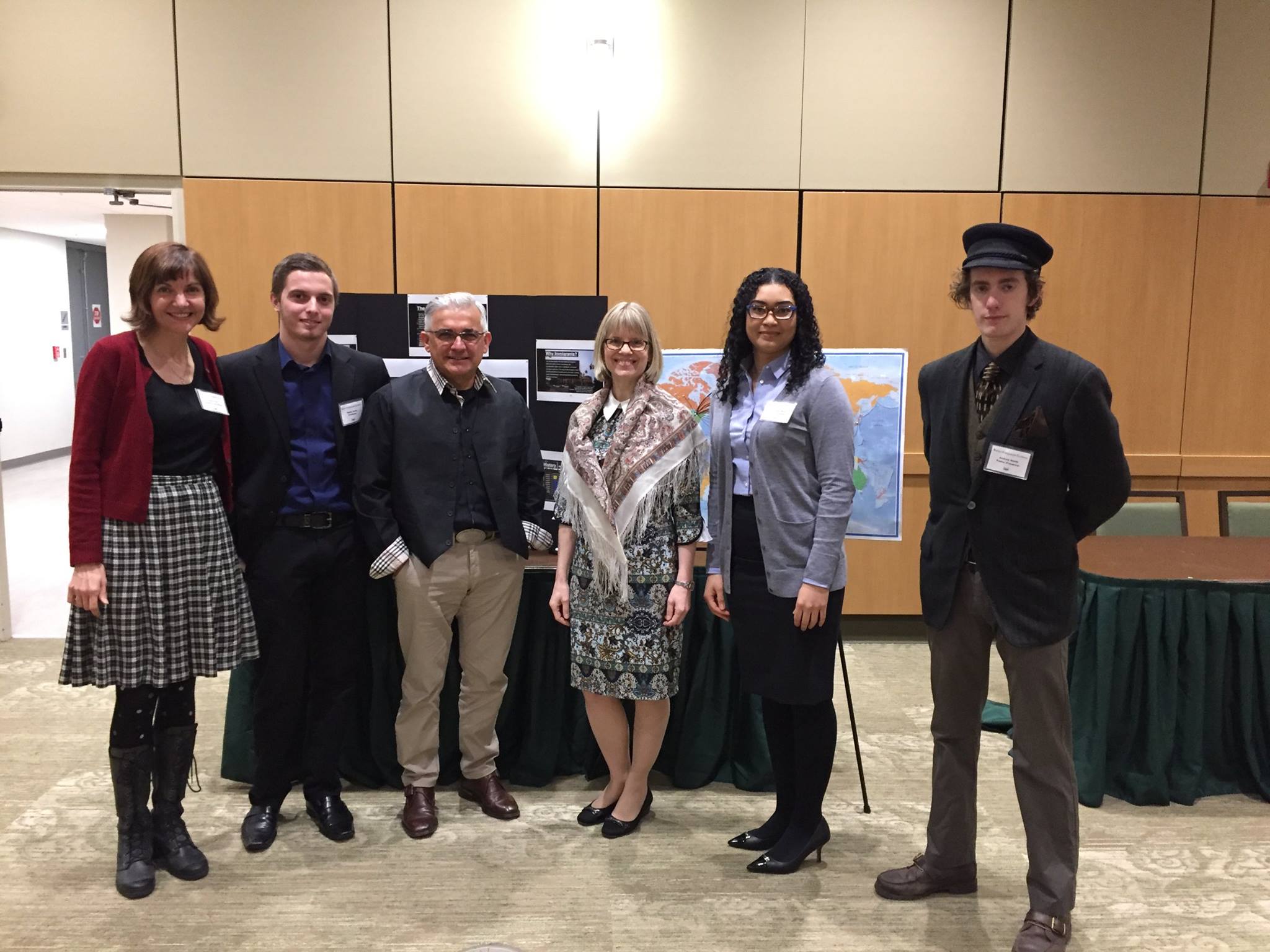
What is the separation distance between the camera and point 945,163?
14.1 feet

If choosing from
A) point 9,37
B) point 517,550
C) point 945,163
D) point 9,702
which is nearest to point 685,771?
point 517,550

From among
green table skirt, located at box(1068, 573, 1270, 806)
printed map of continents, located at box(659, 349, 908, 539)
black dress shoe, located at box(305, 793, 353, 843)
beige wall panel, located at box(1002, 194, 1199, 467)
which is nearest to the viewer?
black dress shoe, located at box(305, 793, 353, 843)

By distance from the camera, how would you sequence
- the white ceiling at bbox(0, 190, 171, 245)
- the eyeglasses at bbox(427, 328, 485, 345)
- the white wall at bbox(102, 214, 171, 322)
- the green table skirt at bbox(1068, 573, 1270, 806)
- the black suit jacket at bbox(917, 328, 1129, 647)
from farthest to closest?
the white wall at bbox(102, 214, 171, 322)
the white ceiling at bbox(0, 190, 171, 245)
the green table skirt at bbox(1068, 573, 1270, 806)
the eyeglasses at bbox(427, 328, 485, 345)
the black suit jacket at bbox(917, 328, 1129, 647)

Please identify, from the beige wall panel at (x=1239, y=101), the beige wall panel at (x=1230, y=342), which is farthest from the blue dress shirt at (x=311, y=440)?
the beige wall panel at (x=1239, y=101)

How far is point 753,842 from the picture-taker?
97.7 inches

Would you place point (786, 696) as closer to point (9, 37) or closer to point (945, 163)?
point (945, 163)

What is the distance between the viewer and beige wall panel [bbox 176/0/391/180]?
4.04 meters

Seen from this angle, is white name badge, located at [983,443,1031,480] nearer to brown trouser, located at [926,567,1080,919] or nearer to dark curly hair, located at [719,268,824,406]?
brown trouser, located at [926,567,1080,919]

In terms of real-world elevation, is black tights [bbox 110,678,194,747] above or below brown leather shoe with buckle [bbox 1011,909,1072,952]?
above

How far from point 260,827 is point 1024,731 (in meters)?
2.13

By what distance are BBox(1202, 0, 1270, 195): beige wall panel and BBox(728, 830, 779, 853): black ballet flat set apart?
408 cm

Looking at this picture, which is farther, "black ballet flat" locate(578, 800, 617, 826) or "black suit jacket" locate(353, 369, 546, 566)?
"black ballet flat" locate(578, 800, 617, 826)

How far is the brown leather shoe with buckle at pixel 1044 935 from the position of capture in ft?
6.51

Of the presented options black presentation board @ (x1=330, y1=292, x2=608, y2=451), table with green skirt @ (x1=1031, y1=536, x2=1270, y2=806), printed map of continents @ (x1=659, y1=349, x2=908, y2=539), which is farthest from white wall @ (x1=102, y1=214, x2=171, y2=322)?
table with green skirt @ (x1=1031, y1=536, x2=1270, y2=806)
